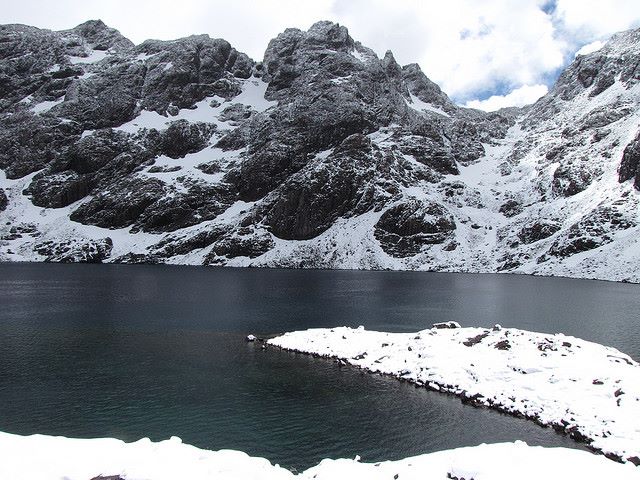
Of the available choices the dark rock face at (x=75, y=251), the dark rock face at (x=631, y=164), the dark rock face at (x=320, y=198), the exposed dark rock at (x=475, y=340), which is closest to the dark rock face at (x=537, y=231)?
the dark rock face at (x=631, y=164)

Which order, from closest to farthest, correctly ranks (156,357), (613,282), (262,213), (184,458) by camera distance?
(184,458) → (156,357) → (613,282) → (262,213)

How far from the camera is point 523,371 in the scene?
36094 mm

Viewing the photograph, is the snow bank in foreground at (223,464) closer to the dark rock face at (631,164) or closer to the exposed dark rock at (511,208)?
the dark rock face at (631,164)

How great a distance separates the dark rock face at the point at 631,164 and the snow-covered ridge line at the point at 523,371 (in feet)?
443

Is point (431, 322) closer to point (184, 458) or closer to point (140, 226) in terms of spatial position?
point (184, 458)

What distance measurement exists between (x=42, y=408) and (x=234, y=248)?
5723 inches

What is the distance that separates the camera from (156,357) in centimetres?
4450

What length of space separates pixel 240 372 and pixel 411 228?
139931 mm

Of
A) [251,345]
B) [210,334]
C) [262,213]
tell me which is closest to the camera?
[251,345]

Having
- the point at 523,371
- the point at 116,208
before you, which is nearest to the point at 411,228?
the point at 116,208

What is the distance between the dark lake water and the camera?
1094 inches

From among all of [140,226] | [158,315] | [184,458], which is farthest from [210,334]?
[140,226]

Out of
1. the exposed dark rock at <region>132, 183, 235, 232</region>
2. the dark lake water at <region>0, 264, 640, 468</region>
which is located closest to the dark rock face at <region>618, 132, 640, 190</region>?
the dark lake water at <region>0, 264, 640, 468</region>

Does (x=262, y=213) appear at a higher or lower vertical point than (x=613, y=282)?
higher
